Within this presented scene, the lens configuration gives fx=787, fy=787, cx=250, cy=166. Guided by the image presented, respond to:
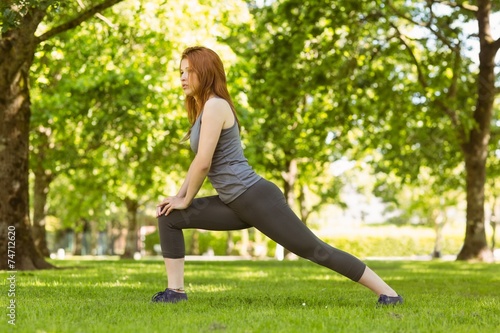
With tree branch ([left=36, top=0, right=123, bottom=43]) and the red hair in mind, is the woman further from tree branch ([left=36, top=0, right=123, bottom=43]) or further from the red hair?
tree branch ([left=36, top=0, right=123, bottom=43])

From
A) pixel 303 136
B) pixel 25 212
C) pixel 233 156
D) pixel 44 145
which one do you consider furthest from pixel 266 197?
pixel 44 145

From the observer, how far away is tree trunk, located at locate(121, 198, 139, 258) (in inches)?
1378

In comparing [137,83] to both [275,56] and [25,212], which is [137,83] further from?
[25,212]

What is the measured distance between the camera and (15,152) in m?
13.5

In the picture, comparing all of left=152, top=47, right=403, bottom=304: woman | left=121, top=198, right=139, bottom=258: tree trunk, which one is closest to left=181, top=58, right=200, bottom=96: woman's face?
left=152, top=47, right=403, bottom=304: woman

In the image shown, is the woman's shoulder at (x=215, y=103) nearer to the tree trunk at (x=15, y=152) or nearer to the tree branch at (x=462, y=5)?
the tree trunk at (x=15, y=152)

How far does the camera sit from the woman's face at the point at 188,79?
6227 millimetres

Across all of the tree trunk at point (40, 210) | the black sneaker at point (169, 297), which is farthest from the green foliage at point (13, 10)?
the tree trunk at point (40, 210)

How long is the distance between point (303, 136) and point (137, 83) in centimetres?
665

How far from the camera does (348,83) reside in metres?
20.1


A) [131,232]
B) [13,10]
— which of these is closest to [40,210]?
[131,232]

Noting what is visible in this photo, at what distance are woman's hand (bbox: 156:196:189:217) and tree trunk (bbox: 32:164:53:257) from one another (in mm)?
21316

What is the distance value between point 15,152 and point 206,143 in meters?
8.32

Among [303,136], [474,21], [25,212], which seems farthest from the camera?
[303,136]
